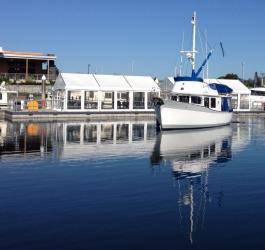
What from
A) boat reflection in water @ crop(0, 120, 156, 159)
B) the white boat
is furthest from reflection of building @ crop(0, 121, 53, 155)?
the white boat

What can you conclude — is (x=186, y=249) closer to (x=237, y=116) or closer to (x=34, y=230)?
(x=34, y=230)

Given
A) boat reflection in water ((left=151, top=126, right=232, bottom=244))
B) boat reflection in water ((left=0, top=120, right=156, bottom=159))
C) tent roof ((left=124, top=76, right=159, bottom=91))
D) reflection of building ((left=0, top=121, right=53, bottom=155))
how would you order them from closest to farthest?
boat reflection in water ((left=151, top=126, right=232, bottom=244)), boat reflection in water ((left=0, top=120, right=156, bottom=159)), reflection of building ((left=0, top=121, right=53, bottom=155)), tent roof ((left=124, top=76, right=159, bottom=91))

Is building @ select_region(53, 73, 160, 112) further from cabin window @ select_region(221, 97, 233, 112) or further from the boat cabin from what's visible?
the boat cabin

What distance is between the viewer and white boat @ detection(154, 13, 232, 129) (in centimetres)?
3372

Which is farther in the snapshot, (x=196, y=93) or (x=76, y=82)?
(x=76, y=82)

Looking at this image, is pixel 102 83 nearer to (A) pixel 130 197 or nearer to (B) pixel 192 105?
(B) pixel 192 105

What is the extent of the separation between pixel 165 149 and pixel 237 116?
36951mm

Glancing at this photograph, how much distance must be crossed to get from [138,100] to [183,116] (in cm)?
1836

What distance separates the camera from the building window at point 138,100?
171 ft

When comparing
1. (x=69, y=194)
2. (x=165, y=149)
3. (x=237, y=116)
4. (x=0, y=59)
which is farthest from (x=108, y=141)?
(x=0, y=59)

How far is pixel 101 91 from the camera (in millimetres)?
48844

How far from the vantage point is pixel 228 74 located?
112 m

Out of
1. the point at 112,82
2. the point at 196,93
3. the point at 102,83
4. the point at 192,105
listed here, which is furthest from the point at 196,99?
the point at 112,82

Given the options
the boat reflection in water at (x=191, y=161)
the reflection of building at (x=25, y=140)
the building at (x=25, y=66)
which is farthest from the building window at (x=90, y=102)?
the boat reflection in water at (x=191, y=161)
